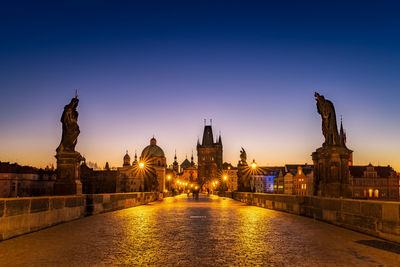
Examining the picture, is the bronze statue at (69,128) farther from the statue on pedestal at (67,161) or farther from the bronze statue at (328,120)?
the bronze statue at (328,120)

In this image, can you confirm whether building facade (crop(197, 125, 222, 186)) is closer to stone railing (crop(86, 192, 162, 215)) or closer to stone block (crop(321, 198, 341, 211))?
stone railing (crop(86, 192, 162, 215))

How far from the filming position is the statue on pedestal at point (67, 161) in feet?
51.7

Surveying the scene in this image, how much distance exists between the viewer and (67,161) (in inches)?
624

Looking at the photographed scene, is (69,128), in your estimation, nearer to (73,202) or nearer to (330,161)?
(73,202)

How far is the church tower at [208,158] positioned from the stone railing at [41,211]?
151893mm

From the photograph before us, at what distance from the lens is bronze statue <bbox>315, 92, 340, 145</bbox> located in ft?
49.5

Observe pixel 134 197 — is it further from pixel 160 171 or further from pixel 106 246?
pixel 160 171

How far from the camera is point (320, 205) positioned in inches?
568

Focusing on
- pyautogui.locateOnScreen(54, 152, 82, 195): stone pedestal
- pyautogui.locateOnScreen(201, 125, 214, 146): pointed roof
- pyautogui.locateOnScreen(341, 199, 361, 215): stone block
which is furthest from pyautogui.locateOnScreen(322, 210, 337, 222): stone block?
pyautogui.locateOnScreen(201, 125, 214, 146): pointed roof

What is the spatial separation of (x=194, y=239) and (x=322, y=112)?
876cm

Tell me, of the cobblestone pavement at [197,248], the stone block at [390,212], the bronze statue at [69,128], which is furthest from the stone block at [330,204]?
the bronze statue at [69,128]

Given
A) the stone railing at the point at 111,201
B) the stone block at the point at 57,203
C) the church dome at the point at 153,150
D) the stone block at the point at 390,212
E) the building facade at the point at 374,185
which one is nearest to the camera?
the stone block at the point at 390,212

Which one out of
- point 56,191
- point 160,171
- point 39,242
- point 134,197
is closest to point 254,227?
point 39,242

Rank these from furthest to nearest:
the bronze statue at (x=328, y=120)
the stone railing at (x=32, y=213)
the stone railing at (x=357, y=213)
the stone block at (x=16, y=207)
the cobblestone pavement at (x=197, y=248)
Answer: the bronze statue at (x=328, y=120) < the stone block at (x=16, y=207) < the stone railing at (x=32, y=213) < the stone railing at (x=357, y=213) < the cobblestone pavement at (x=197, y=248)
